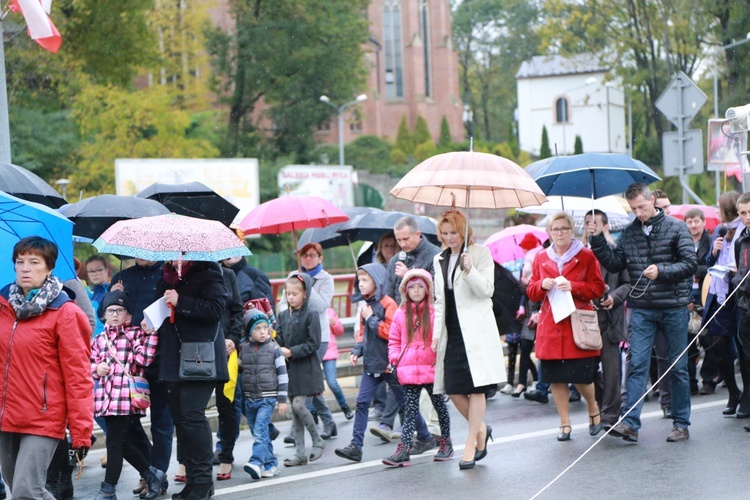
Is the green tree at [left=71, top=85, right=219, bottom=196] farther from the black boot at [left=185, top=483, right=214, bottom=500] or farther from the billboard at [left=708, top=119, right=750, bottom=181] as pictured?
the black boot at [left=185, top=483, right=214, bottom=500]

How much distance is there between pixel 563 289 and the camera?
891 cm

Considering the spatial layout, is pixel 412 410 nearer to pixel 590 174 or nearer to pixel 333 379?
pixel 590 174

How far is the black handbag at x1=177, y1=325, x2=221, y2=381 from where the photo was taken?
7.32 meters

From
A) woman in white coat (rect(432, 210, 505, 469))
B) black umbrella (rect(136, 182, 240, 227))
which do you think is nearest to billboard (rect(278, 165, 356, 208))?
black umbrella (rect(136, 182, 240, 227))

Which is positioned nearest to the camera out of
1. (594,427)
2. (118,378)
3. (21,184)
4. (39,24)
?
(118,378)

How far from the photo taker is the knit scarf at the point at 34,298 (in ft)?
19.1

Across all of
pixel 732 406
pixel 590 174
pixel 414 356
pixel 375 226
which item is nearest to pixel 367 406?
pixel 414 356

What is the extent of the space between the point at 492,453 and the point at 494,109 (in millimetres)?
86228

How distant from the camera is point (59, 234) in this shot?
6.69 metres

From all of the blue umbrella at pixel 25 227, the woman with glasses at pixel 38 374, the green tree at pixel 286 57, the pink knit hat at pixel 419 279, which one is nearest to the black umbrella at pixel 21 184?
the blue umbrella at pixel 25 227

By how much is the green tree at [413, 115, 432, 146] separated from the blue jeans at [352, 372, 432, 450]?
217 feet

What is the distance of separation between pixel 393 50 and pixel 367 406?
246 ft

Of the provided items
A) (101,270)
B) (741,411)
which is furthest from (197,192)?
(741,411)

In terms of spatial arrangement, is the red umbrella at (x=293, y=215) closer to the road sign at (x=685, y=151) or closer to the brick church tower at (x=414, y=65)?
the road sign at (x=685, y=151)
